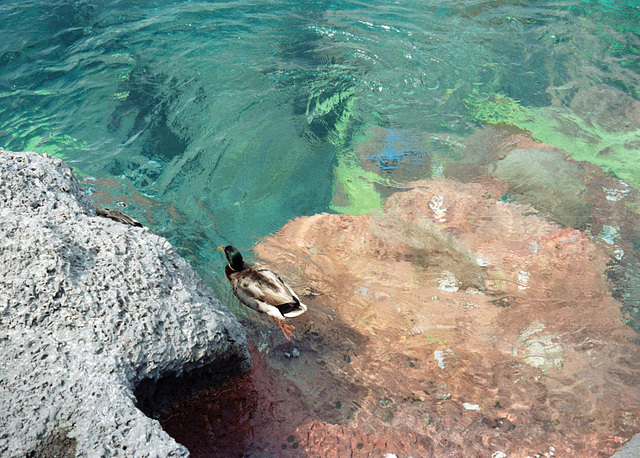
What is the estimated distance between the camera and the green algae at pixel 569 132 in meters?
6.05

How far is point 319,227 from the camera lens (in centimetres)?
505

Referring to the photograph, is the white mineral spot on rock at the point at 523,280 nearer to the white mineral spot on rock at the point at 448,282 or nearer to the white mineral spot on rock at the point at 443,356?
the white mineral spot on rock at the point at 448,282

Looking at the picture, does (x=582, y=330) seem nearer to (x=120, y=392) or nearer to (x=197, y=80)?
(x=120, y=392)

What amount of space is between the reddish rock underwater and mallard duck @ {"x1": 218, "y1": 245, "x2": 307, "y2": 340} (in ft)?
0.57

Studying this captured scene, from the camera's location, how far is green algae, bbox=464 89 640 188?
6051 millimetres

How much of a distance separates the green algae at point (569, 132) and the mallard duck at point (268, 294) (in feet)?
14.7

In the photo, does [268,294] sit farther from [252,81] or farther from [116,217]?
[252,81]

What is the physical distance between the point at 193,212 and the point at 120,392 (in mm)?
3066

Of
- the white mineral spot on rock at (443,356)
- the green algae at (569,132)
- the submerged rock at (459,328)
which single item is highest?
the green algae at (569,132)

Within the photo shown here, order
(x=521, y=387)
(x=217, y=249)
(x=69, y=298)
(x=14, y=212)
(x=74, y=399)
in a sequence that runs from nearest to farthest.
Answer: (x=74, y=399) < (x=69, y=298) < (x=14, y=212) < (x=521, y=387) < (x=217, y=249)

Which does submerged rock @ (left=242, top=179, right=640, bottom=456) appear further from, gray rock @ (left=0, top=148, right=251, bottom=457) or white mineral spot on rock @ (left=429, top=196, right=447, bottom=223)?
gray rock @ (left=0, top=148, right=251, bottom=457)

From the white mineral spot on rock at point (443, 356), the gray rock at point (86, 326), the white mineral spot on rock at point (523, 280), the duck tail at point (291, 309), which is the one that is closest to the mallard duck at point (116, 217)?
the gray rock at point (86, 326)

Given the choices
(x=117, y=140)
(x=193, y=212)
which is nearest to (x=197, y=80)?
(x=117, y=140)

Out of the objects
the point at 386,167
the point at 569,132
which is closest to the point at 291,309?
the point at 386,167
